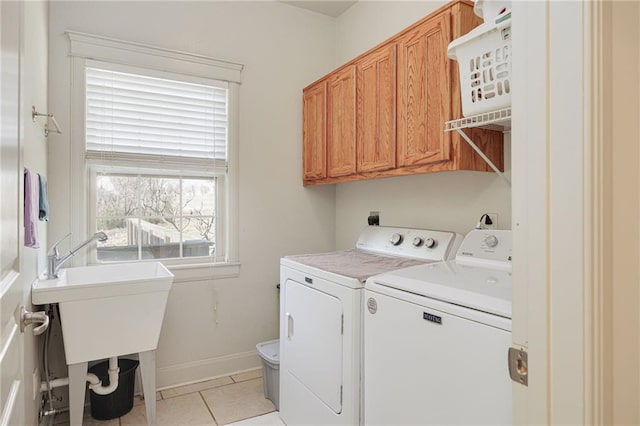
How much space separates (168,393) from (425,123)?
7.61 ft

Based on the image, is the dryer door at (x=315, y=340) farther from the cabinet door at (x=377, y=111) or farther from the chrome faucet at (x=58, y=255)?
the chrome faucet at (x=58, y=255)

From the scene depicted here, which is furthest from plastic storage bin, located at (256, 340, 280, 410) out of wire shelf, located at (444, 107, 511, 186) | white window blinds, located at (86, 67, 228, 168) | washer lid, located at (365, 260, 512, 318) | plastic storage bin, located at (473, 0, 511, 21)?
plastic storage bin, located at (473, 0, 511, 21)

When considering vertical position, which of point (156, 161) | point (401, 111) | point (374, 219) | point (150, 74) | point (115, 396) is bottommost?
point (115, 396)

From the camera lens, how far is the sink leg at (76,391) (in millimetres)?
1972

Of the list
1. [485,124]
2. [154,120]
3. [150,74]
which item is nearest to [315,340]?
[485,124]

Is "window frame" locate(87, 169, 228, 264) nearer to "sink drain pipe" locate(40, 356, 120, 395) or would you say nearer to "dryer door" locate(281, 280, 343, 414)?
"sink drain pipe" locate(40, 356, 120, 395)

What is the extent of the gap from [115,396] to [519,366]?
A: 7.57 feet

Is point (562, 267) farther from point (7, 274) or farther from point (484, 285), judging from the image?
point (7, 274)

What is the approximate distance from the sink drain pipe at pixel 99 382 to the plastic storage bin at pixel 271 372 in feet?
2.72

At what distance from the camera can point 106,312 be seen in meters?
2.00

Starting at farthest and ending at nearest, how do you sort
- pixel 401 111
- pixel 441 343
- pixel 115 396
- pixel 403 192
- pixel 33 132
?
1. pixel 403 192
2. pixel 115 396
3. pixel 401 111
4. pixel 33 132
5. pixel 441 343

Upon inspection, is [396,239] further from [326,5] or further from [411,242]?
[326,5]

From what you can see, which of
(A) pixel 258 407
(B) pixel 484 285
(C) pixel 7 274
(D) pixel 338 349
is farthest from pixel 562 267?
(A) pixel 258 407

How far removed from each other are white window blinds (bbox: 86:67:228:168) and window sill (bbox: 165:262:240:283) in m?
0.70
